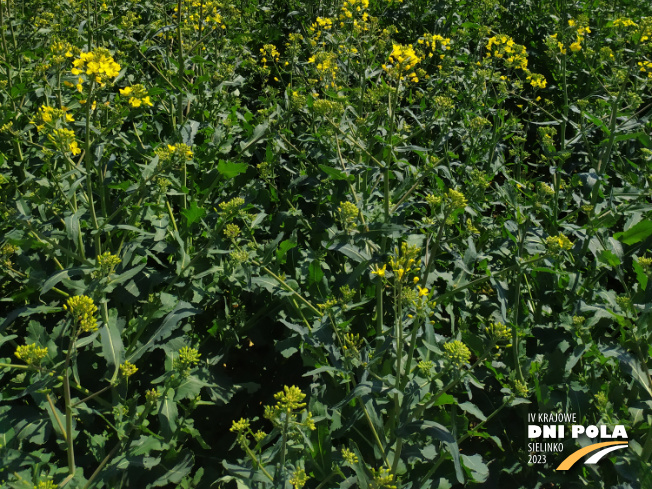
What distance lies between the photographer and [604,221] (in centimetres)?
282

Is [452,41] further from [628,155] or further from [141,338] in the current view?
[141,338]

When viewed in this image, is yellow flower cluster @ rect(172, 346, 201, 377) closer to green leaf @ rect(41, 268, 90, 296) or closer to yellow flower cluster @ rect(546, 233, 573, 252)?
green leaf @ rect(41, 268, 90, 296)

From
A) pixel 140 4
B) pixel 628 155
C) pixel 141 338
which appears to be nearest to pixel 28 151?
pixel 141 338

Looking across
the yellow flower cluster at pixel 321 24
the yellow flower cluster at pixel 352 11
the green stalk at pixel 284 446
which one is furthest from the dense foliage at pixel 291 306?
the yellow flower cluster at pixel 321 24

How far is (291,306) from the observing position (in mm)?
2799

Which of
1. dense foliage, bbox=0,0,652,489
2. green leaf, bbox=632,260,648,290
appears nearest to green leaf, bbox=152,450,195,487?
dense foliage, bbox=0,0,652,489

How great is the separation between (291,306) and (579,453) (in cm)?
157

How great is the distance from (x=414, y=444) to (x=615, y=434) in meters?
0.89

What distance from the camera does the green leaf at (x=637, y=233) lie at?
279 cm

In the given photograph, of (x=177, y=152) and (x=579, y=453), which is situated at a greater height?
(x=177, y=152)

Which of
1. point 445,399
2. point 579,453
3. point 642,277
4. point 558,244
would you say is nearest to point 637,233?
point 642,277

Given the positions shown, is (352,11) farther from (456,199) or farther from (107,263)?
(107,263)

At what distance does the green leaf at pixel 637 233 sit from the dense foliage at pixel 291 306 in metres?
0.01

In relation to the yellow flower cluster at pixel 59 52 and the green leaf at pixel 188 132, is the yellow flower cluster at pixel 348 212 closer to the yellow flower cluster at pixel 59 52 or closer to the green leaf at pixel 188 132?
the green leaf at pixel 188 132
